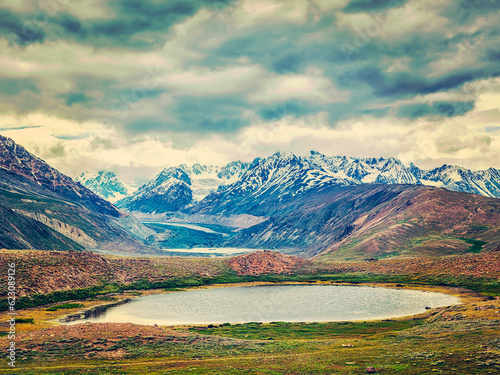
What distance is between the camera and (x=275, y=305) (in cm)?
14262

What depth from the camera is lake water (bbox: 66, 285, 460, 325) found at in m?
120

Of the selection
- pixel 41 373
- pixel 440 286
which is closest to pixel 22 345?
pixel 41 373

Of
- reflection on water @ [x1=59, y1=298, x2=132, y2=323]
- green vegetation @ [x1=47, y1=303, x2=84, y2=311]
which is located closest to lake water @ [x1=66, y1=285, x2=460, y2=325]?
reflection on water @ [x1=59, y1=298, x2=132, y2=323]

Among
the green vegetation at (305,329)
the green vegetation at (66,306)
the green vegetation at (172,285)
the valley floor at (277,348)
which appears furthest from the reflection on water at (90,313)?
the green vegetation at (305,329)

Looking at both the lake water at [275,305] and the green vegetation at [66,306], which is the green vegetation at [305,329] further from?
the green vegetation at [66,306]

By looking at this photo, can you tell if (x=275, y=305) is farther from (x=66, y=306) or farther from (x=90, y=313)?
(x=66, y=306)

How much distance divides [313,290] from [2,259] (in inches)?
4527

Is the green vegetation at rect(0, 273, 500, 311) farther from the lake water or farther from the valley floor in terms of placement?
the valley floor

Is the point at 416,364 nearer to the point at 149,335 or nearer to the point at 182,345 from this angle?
the point at 182,345

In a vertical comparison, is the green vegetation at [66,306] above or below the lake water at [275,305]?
above

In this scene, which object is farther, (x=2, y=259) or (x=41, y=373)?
(x=2, y=259)

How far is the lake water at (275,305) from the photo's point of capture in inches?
4739

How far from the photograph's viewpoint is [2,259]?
146375mm

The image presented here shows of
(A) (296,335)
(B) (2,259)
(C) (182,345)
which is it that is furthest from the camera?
(B) (2,259)
